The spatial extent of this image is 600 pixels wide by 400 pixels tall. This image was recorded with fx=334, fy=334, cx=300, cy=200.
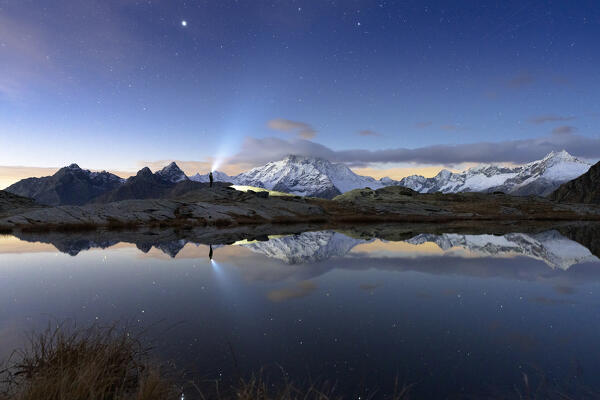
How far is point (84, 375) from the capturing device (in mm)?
7035

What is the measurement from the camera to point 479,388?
9.17 meters

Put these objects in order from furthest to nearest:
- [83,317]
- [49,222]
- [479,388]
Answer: [49,222]
[83,317]
[479,388]

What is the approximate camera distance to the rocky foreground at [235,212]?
7175cm

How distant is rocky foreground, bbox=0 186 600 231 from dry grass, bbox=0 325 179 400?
6800cm

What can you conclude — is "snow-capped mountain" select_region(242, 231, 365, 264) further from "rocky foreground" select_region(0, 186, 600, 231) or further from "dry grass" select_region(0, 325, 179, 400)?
"rocky foreground" select_region(0, 186, 600, 231)

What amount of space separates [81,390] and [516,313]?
1740 cm

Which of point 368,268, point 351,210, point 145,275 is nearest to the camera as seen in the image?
→ point 145,275

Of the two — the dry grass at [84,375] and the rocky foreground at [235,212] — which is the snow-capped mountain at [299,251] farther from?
the rocky foreground at [235,212]

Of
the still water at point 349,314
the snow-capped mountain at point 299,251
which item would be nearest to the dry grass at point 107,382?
the still water at point 349,314

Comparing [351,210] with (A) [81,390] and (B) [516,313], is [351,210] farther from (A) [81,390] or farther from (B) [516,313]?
(A) [81,390]

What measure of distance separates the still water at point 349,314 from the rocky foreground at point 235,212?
4497 cm

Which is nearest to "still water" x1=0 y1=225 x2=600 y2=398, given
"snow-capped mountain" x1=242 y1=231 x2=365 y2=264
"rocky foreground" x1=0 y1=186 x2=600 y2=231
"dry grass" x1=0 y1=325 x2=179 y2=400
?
"snow-capped mountain" x1=242 y1=231 x2=365 y2=264

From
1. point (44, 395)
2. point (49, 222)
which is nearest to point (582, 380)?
point (44, 395)

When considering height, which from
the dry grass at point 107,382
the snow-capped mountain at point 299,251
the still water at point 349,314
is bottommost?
the snow-capped mountain at point 299,251
